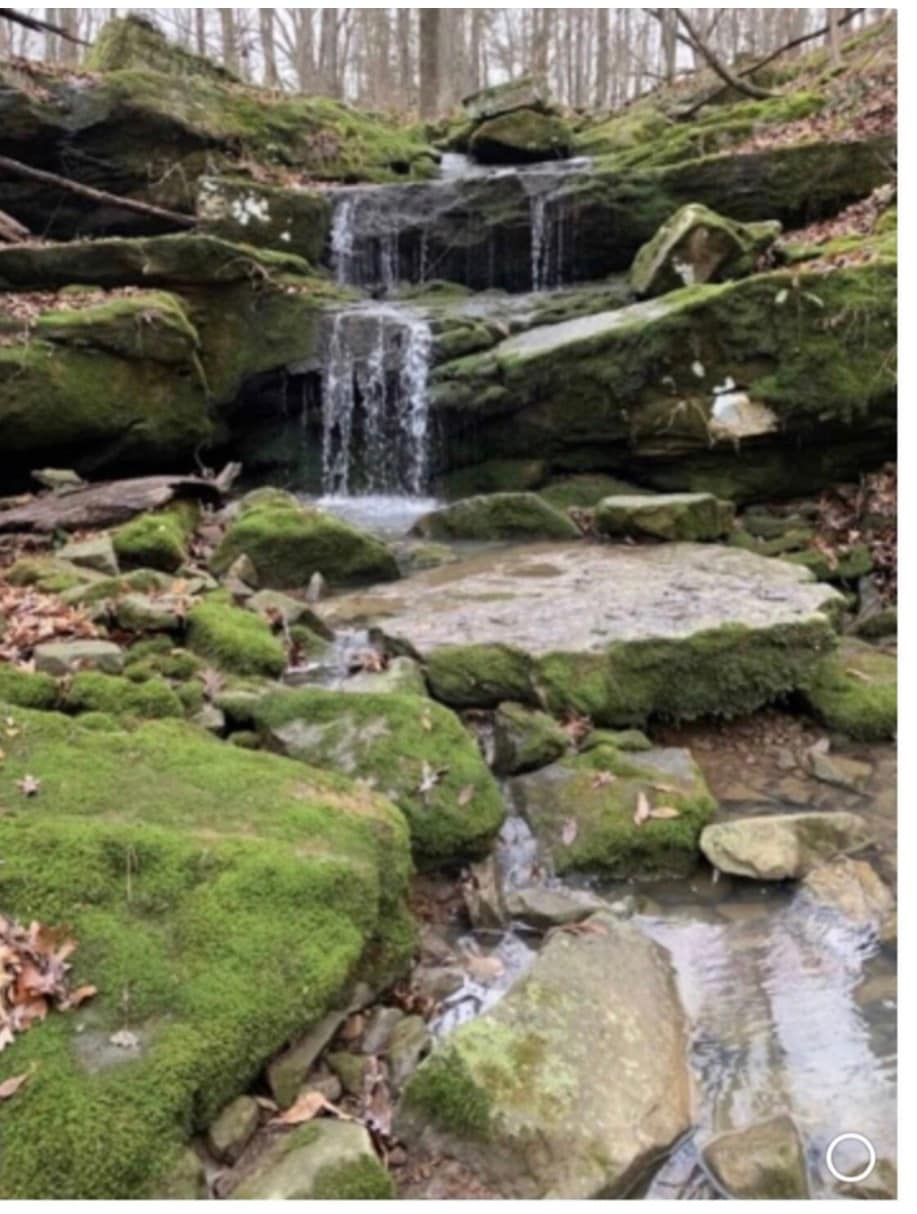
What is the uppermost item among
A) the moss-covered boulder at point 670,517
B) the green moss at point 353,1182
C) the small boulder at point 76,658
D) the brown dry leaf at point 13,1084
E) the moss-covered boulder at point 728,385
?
the moss-covered boulder at point 728,385

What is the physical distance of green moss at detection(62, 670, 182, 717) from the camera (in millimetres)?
4094

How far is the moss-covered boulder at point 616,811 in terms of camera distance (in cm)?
412

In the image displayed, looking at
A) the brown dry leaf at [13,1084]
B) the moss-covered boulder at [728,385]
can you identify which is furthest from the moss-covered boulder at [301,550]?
the brown dry leaf at [13,1084]

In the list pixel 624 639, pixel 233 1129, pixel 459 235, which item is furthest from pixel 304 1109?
pixel 459 235

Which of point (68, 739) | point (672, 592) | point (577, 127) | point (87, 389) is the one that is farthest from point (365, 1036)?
point (577, 127)

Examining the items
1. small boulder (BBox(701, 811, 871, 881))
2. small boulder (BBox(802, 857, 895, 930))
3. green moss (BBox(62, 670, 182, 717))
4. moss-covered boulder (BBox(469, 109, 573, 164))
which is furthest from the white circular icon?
moss-covered boulder (BBox(469, 109, 573, 164))

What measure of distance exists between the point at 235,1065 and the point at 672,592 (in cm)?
407

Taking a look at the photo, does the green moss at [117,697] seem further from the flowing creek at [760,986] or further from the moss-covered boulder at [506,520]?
the moss-covered boulder at [506,520]

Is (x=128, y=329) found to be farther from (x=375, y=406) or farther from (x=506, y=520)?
(x=506, y=520)

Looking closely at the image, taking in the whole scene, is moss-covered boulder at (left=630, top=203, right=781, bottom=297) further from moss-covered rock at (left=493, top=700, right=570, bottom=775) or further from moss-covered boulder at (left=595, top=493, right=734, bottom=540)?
moss-covered rock at (left=493, top=700, right=570, bottom=775)

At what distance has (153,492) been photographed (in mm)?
7242

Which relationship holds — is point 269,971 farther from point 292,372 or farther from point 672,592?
point 292,372

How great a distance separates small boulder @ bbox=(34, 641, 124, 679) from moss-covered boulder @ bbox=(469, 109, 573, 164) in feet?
44.1

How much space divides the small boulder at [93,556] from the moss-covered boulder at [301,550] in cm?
77
